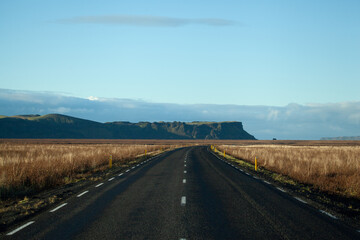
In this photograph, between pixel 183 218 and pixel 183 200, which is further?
pixel 183 200

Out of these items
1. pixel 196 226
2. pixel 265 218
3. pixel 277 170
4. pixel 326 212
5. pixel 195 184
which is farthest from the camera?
pixel 277 170

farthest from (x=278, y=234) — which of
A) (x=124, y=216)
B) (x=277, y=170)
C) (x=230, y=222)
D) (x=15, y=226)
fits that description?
(x=277, y=170)

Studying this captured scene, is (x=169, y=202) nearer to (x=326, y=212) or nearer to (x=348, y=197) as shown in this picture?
(x=326, y=212)

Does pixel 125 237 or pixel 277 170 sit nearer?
pixel 125 237

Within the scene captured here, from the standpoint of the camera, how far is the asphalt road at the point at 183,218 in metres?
6.86

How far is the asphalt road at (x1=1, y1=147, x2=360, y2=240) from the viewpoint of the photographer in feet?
22.5

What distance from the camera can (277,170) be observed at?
849 inches

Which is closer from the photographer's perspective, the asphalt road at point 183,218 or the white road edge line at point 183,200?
the asphalt road at point 183,218

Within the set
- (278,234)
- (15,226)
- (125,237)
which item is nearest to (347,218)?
(278,234)

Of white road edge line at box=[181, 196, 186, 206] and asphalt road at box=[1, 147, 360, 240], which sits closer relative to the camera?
asphalt road at box=[1, 147, 360, 240]

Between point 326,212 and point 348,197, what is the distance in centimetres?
353

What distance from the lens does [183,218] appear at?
8.23 metres

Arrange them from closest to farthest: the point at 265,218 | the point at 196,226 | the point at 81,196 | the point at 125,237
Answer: the point at 125,237
the point at 196,226
the point at 265,218
the point at 81,196

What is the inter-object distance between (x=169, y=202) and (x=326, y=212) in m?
4.58
